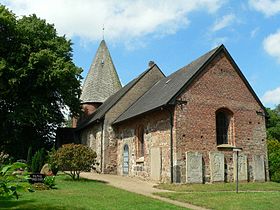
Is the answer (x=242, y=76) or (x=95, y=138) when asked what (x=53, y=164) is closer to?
(x=95, y=138)

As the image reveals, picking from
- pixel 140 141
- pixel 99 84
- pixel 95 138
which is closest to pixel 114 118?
pixel 95 138

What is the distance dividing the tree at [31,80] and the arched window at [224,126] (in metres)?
14.7

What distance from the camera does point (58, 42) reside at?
109 ft

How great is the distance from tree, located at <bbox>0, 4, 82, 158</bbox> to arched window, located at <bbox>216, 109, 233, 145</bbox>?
580 inches

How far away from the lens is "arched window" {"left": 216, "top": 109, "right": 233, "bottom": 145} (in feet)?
70.5

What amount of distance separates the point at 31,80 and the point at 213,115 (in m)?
17.4

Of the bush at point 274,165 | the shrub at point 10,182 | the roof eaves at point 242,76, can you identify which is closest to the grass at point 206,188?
the bush at point 274,165

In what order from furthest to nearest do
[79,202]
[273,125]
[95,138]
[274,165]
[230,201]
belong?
[273,125] < [95,138] < [274,165] < [230,201] < [79,202]

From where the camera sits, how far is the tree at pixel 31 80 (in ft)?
96.2

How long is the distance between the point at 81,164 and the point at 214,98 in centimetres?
883

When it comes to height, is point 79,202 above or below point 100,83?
below

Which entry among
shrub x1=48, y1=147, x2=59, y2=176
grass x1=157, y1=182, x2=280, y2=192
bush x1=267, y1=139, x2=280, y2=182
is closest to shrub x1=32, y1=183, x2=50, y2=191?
shrub x1=48, y1=147, x2=59, y2=176

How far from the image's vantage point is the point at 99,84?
131 feet

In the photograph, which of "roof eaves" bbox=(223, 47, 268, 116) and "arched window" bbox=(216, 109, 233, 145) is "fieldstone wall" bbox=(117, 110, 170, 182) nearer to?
"arched window" bbox=(216, 109, 233, 145)
